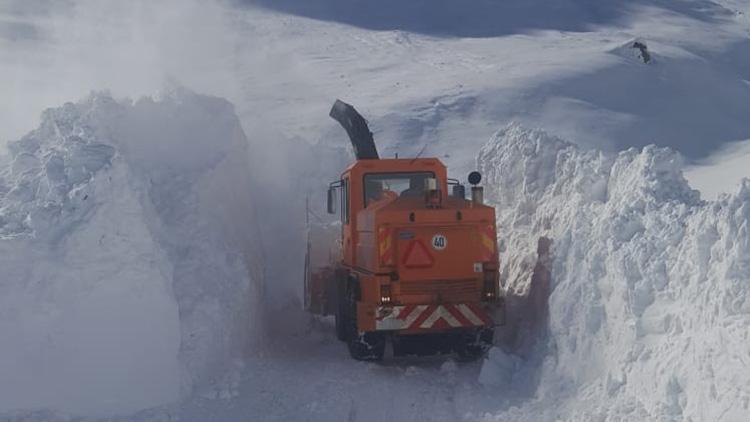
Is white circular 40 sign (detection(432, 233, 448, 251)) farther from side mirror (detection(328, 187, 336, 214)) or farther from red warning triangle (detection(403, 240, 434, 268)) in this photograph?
side mirror (detection(328, 187, 336, 214))

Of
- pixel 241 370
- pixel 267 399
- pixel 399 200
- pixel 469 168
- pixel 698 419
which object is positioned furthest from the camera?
pixel 469 168

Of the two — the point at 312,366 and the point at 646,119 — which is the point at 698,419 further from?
the point at 646,119

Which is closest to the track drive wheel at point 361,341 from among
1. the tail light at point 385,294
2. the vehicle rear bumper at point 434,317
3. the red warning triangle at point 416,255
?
the vehicle rear bumper at point 434,317

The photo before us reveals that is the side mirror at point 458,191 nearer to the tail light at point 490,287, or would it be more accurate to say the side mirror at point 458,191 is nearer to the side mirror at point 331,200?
the tail light at point 490,287

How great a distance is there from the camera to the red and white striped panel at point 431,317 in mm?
10844

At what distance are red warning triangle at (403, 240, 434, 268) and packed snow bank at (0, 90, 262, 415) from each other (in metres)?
2.28

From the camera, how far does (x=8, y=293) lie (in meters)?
8.81

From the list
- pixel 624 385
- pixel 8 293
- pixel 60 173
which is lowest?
pixel 624 385

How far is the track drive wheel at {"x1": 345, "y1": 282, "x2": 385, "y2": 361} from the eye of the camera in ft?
36.7

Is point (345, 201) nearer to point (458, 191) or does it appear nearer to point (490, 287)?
point (458, 191)

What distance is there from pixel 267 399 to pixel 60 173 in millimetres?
3531

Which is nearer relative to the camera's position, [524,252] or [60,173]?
[60,173]

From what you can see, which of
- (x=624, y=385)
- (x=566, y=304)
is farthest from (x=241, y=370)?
(x=624, y=385)

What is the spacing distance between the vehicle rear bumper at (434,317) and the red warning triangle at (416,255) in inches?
21.0
